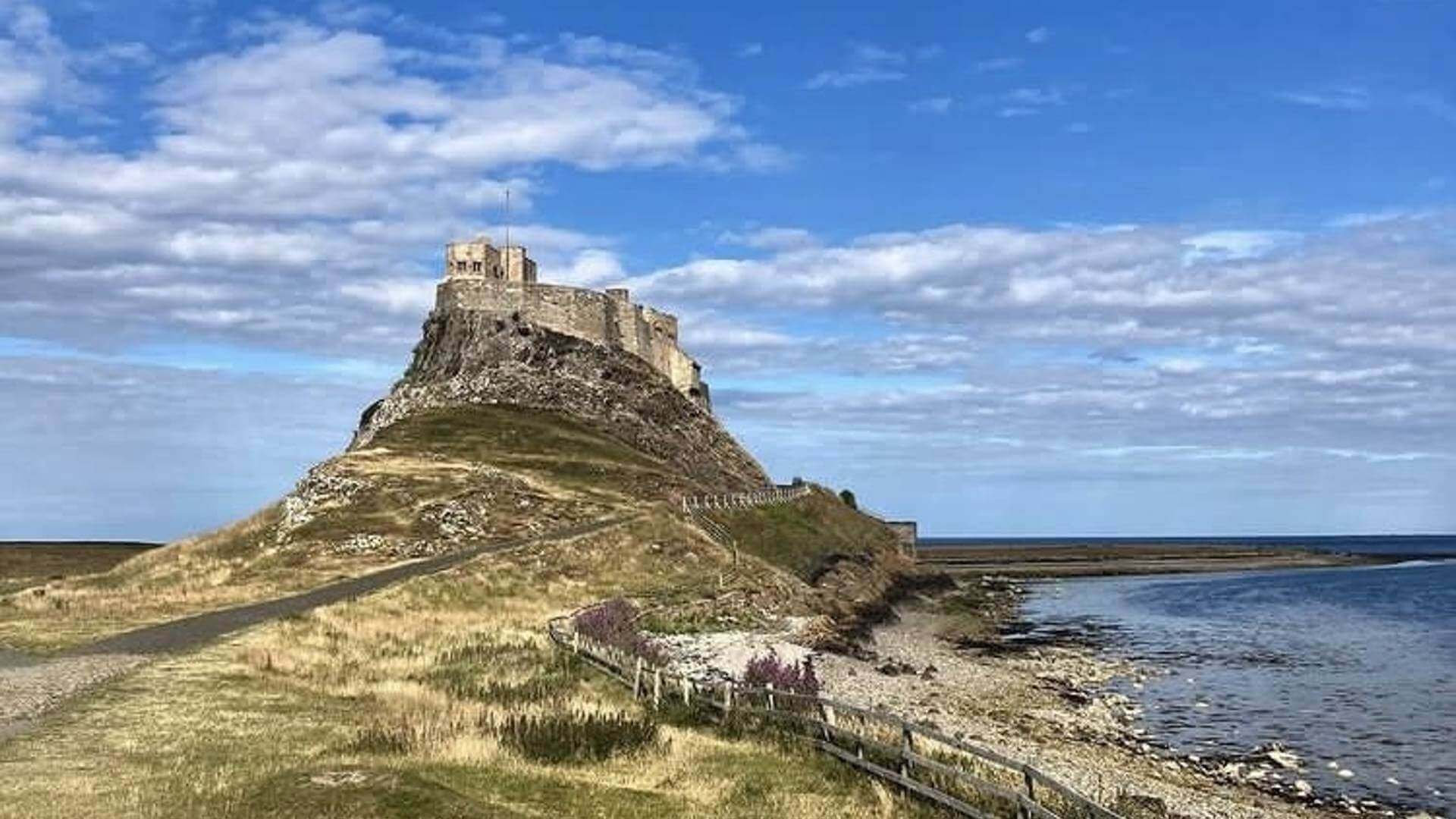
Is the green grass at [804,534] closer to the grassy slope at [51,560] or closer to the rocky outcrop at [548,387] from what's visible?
the rocky outcrop at [548,387]

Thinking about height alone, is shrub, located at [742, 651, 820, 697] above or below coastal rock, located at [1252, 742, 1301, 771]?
above

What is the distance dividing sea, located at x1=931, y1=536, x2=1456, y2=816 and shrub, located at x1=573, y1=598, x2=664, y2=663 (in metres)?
17.0

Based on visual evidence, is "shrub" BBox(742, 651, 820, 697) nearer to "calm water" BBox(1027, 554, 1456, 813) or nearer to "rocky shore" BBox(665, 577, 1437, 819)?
"rocky shore" BBox(665, 577, 1437, 819)

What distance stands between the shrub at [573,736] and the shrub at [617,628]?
32.3ft

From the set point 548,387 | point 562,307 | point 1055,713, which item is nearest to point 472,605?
point 1055,713

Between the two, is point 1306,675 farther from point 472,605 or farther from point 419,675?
point 419,675

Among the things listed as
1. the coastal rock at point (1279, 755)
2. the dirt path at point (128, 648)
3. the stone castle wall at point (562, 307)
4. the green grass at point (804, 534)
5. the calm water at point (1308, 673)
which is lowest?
the coastal rock at point (1279, 755)

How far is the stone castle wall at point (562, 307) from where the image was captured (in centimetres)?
12531

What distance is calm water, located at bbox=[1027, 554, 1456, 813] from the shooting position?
126 ft

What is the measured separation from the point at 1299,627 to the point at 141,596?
6832 cm

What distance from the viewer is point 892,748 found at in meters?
25.1

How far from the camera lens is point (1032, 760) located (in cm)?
3438

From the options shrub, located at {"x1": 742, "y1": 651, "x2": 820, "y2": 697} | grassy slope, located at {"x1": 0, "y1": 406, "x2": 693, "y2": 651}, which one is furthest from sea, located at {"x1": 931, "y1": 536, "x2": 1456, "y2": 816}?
grassy slope, located at {"x1": 0, "y1": 406, "x2": 693, "y2": 651}

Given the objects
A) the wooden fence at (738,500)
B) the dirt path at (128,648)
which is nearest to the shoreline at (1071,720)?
the wooden fence at (738,500)
